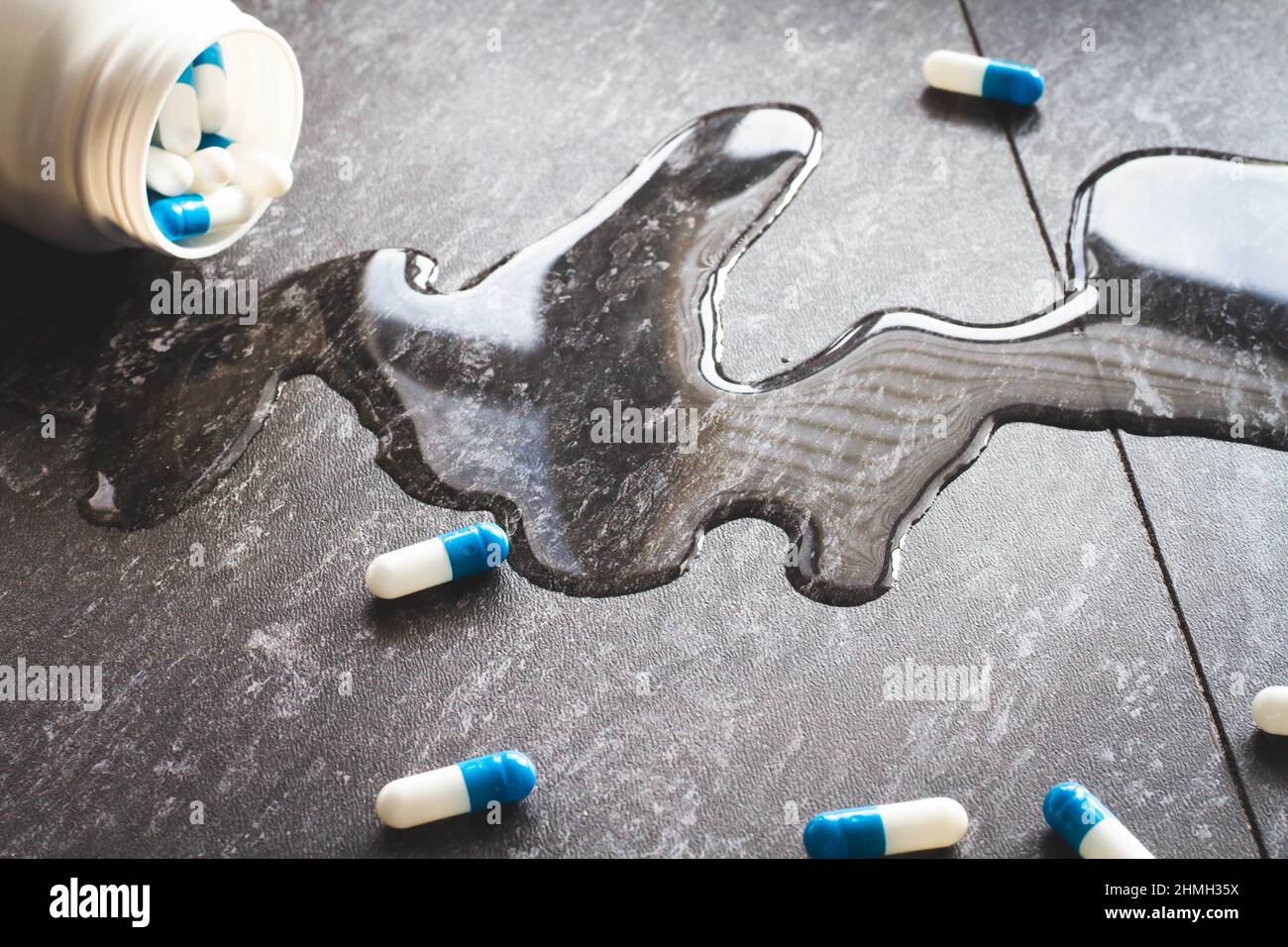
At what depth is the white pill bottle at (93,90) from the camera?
55.6 inches

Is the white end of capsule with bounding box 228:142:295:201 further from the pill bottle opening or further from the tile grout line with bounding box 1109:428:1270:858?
the tile grout line with bounding box 1109:428:1270:858

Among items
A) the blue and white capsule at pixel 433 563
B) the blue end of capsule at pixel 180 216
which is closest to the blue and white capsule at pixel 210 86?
the blue end of capsule at pixel 180 216

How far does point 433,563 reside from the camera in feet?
4.35

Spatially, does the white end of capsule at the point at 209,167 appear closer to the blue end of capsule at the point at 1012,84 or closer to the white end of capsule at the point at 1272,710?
the blue end of capsule at the point at 1012,84

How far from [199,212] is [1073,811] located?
1.19m

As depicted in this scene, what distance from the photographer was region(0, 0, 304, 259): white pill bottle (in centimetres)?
141

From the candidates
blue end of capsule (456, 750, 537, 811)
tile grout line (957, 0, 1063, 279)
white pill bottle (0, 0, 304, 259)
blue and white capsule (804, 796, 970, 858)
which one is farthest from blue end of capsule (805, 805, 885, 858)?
white pill bottle (0, 0, 304, 259)

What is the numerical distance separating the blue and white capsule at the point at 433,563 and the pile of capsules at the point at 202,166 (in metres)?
0.53

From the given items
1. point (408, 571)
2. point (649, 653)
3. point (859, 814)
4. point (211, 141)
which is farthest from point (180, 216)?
point (859, 814)

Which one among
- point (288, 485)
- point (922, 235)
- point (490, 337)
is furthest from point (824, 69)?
point (288, 485)

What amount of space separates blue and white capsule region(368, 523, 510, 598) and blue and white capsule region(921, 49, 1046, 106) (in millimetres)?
1015
